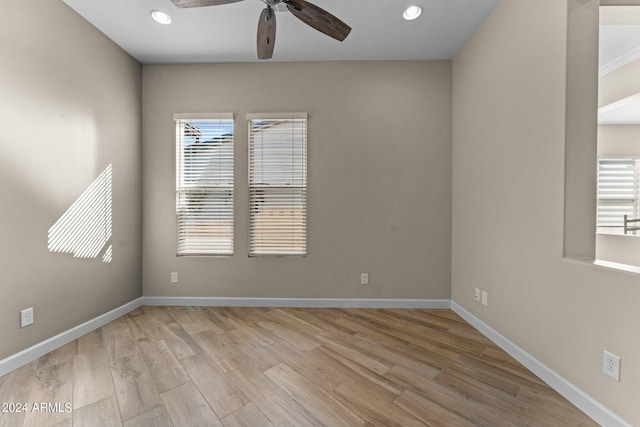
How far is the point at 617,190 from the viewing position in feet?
14.3

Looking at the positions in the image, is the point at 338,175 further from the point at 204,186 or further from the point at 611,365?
the point at 611,365

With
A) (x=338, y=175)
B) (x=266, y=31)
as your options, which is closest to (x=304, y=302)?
(x=338, y=175)

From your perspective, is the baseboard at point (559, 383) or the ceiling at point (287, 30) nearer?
the baseboard at point (559, 383)

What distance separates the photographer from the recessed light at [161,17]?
7.32ft

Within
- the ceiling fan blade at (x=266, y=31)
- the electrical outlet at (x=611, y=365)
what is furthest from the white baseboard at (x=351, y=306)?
the ceiling fan blade at (x=266, y=31)

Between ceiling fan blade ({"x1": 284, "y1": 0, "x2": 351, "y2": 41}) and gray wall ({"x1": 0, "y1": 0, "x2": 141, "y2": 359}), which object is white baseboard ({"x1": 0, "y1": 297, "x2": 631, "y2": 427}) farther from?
ceiling fan blade ({"x1": 284, "y1": 0, "x2": 351, "y2": 41})

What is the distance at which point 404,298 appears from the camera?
2945 millimetres

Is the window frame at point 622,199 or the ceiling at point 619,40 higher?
the ceiling at point 619,40

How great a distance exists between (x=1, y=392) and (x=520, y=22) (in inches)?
174

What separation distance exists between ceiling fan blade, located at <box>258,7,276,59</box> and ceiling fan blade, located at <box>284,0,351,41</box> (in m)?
0.17

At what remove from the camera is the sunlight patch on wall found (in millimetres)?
2137

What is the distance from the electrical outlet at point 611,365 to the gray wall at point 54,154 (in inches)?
149

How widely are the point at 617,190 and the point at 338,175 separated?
17.0 feet

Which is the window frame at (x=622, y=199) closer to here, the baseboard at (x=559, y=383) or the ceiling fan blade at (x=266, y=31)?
the baseboard at (x=559, y=383)
